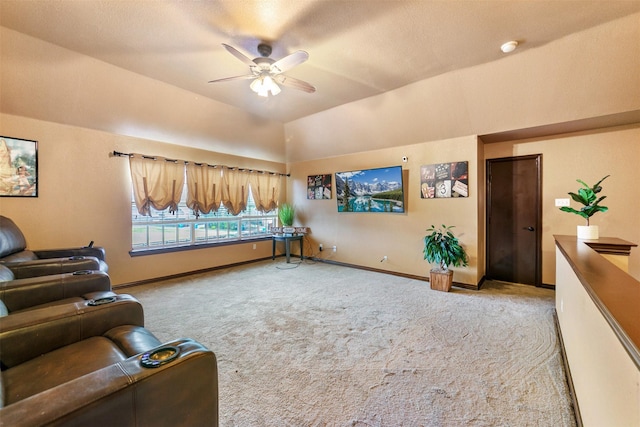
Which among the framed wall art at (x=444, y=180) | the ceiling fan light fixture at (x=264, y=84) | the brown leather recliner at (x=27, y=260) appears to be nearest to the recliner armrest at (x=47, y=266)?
the brown leather recliner at (x=27, y=260)

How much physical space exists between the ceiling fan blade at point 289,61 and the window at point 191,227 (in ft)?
10.6

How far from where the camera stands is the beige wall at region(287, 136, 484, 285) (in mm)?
4090

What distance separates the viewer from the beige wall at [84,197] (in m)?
3.33

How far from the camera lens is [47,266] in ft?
7.97

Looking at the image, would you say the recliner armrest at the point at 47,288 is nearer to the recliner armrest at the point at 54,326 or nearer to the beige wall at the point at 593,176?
the recliner armrest at the point at 54,326

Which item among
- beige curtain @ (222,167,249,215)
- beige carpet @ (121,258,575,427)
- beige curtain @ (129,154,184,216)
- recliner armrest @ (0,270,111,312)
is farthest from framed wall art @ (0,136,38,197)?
beige curtain @ (222,167,249,215)

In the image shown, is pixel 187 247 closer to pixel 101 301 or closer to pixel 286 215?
pixel 286 215

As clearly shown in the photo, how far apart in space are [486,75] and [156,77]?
4.18m

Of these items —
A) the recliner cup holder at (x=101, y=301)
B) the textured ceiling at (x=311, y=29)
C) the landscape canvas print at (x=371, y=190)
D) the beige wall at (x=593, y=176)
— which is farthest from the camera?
the landscape canvas print at (x=371, y=190)

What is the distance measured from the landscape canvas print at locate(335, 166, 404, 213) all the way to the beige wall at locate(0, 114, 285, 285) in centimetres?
319

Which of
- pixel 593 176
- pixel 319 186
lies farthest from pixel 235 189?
pixel 593 176

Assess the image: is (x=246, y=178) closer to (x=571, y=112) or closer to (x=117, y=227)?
(x=117, y=227)

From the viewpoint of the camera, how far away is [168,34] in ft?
8.27

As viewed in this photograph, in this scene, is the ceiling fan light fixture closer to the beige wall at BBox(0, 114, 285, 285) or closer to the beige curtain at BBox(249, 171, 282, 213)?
the beige wall at BBox(0, 114, 285, 285)
